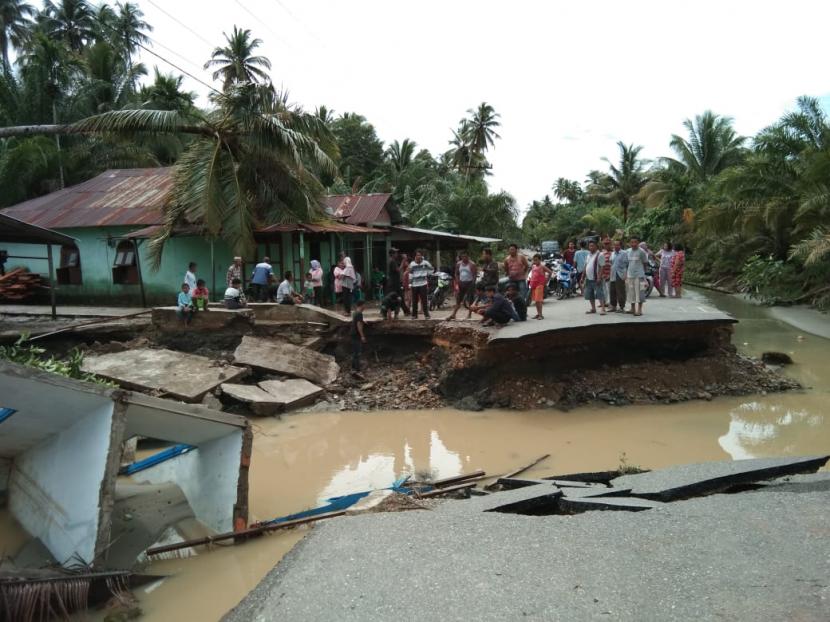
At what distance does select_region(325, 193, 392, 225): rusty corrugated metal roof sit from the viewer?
19094 millimetres

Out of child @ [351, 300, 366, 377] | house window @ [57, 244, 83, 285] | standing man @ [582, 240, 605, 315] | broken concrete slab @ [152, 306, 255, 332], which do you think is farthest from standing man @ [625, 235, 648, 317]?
house window @ [57, 244, 83, 285]

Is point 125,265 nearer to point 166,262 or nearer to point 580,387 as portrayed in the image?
point 166,262

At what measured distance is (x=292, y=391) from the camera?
1123 cm

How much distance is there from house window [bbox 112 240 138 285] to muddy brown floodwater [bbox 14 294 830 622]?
10104 mm

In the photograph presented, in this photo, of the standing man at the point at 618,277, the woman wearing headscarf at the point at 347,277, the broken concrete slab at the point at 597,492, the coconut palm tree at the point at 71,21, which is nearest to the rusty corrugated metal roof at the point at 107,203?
the woman wearing headscarf at the point at 347,277

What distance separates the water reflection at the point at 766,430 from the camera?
331 inches

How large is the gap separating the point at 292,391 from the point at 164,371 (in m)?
2.45

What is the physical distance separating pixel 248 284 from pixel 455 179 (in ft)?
60.4

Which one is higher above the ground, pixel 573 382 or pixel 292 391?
pixel 573 382

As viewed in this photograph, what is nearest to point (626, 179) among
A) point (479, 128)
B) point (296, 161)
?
point (479, 128)

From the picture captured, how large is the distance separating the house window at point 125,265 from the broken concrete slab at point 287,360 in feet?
24.7

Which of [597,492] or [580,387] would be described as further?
[580,387]

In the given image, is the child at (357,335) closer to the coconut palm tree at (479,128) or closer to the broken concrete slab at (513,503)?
the broken concrete slab at (513,503)

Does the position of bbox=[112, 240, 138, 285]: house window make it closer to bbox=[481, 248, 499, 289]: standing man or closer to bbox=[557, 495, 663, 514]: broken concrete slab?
bbox=[481, 248, 499, 289]: standing man
